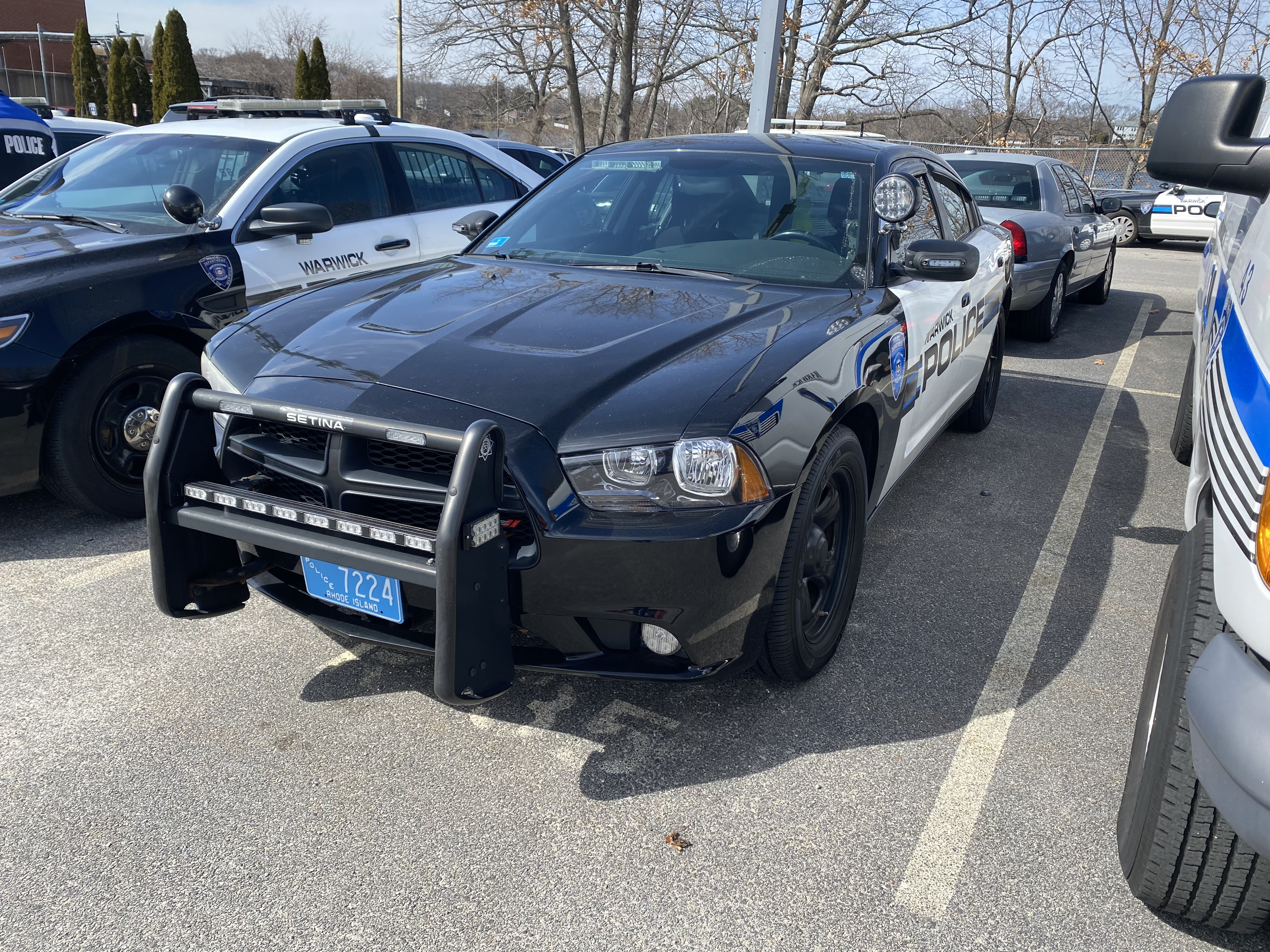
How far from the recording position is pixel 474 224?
4438 mm

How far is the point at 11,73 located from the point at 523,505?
202 ft

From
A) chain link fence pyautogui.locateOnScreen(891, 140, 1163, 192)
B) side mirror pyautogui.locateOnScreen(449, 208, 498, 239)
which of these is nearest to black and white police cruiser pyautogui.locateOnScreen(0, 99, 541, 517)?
side mirror pyautogui.locateOnScreen(449, 208, 498, 239)

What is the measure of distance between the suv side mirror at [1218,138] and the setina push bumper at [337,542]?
1757 mm

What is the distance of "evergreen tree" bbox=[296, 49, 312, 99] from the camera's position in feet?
113

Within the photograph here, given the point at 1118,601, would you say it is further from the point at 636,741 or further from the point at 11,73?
the point at 11,73

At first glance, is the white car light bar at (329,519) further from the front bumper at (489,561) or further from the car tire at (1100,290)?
the car tire at (1100,290)

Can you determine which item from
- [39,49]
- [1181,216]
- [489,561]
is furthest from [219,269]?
[39,49]

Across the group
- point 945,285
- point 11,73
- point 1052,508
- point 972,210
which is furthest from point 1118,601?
point 11,73

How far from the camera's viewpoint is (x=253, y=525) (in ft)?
8.13

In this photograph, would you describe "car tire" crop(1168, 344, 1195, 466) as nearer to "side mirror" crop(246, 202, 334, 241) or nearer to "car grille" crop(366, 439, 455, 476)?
"car grille" crop(366, 439, 455, 476)

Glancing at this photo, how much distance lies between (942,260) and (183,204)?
11.0 feet

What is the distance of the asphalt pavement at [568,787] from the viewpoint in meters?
2.16

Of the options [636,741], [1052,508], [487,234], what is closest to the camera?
[636,741]

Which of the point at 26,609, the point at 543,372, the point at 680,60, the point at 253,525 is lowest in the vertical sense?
the point at 26,609
